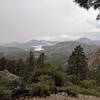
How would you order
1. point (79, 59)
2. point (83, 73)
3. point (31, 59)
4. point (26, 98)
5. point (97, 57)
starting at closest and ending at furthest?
point (26, 98)
point (79, 59)
point (83, 73)
point (31, 59)
point (97, 57)

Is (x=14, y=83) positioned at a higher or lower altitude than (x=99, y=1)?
lower

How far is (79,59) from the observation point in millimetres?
51406

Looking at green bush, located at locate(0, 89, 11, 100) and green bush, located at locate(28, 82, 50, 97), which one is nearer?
green bush, located at locate(0, 89, 11, 100)

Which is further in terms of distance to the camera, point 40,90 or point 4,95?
point 40,90

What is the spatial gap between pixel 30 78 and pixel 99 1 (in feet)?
40.8

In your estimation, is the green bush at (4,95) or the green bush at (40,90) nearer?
the green bush at (4,95)

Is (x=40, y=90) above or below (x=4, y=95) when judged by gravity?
below

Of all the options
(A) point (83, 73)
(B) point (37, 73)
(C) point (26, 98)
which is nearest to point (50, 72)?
(B) point (37, 73)

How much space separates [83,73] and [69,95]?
46.1 m

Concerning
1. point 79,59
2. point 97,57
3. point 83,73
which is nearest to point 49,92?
point 79,59

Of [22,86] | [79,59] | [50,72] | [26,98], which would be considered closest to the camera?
[26,98]

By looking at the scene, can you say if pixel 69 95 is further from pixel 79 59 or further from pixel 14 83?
pixel 79 59

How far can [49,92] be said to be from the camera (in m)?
17.1

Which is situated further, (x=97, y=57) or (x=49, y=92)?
(x=97, y=57)
